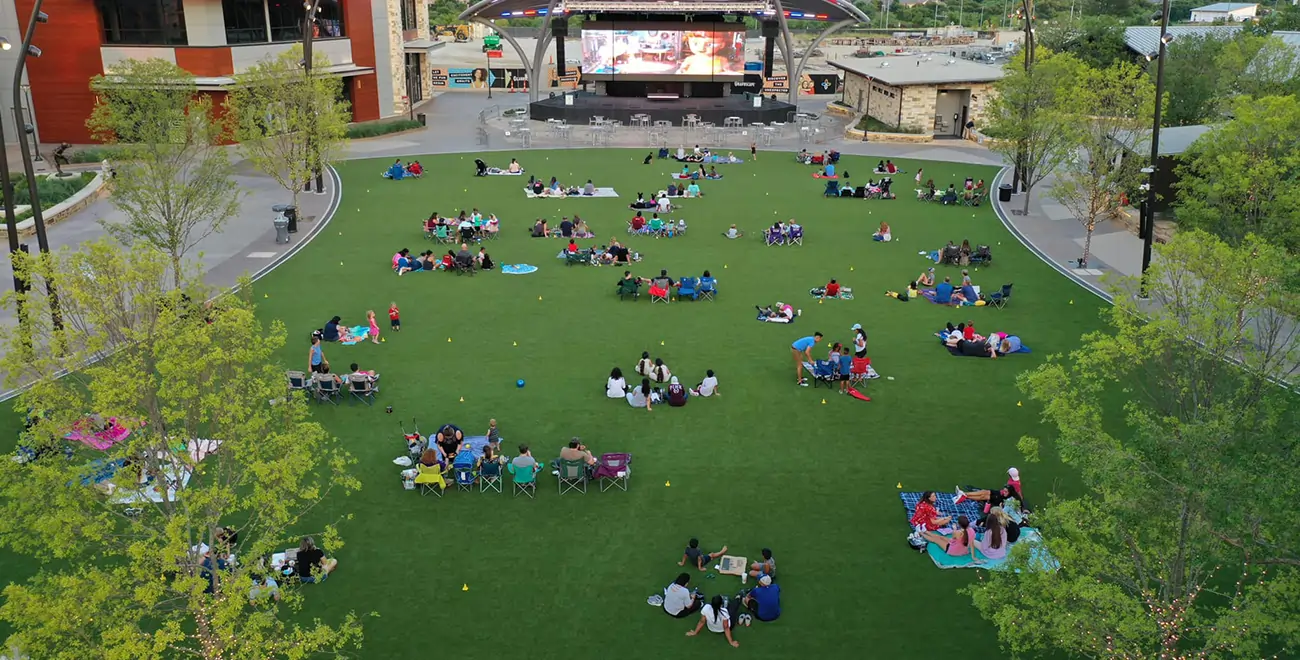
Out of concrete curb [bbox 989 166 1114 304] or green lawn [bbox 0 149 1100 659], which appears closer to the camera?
green lawn [bbox 0 149 1100 659]

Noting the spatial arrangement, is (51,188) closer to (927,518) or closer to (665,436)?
(665,436)

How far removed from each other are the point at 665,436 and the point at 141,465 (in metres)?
9.82

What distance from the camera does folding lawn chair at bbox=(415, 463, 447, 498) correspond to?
16375 millimetres

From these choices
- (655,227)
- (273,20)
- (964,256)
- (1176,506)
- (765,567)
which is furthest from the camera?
(273,20)

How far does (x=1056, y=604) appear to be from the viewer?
33.6 ft

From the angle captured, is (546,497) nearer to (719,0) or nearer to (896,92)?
(896,92)

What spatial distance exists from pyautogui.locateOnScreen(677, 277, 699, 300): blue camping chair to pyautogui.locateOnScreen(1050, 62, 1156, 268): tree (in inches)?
460

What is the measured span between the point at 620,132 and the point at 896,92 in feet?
51.0

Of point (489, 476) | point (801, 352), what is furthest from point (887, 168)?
point (489, 476)

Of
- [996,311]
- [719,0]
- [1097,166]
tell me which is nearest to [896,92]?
[719,0]

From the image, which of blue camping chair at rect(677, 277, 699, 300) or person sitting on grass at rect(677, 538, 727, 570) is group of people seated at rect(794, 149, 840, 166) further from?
person sitting on grass at rect(677, 538, 727, 570)

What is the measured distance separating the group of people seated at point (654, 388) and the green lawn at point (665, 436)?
257mm

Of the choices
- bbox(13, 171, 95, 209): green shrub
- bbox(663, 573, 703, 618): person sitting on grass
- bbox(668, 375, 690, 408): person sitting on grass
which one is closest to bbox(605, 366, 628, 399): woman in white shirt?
bbox(668, 375, 690, 408): person sitting on grass

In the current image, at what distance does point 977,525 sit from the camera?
15422mm
